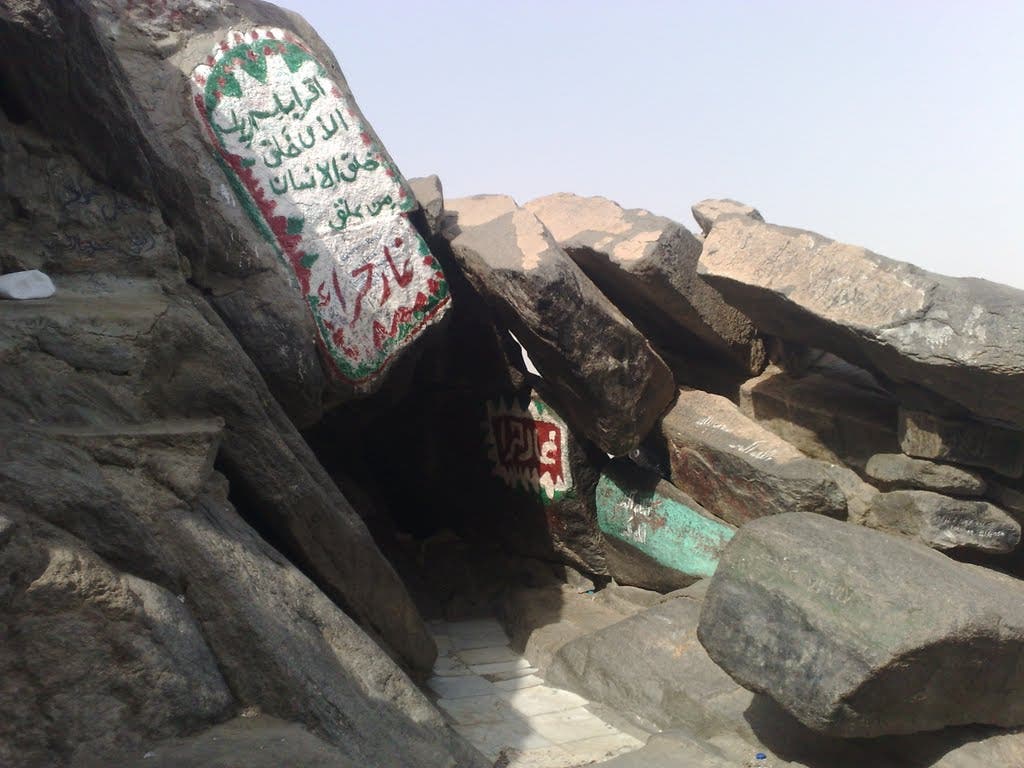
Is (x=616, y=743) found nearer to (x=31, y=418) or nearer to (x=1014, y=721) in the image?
(x=1014, y=721)

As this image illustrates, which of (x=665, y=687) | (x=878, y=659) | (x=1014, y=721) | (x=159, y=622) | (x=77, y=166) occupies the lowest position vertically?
(x=665, y=687)

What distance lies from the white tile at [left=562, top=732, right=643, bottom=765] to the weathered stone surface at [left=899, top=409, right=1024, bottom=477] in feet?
5.46

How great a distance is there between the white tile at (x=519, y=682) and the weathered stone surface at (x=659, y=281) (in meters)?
1.84

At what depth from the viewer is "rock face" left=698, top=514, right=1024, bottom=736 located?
329 centimetres

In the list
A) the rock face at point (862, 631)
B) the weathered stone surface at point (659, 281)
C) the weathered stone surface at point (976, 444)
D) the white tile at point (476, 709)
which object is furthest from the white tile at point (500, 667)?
the weathered stone surface at point (976, 444)

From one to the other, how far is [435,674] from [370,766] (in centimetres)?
225

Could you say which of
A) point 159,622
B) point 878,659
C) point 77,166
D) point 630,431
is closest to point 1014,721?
point 878,659

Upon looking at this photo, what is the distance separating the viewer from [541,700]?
4.55 metres

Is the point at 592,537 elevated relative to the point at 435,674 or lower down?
elevated

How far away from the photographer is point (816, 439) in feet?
15.6

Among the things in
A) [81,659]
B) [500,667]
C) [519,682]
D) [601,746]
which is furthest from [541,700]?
[81,659]

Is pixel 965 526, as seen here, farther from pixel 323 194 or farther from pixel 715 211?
pixel 323 194

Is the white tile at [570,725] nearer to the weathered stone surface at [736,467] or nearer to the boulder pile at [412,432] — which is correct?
the boulder pile at [412,432]

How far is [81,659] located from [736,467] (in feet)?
10.5
